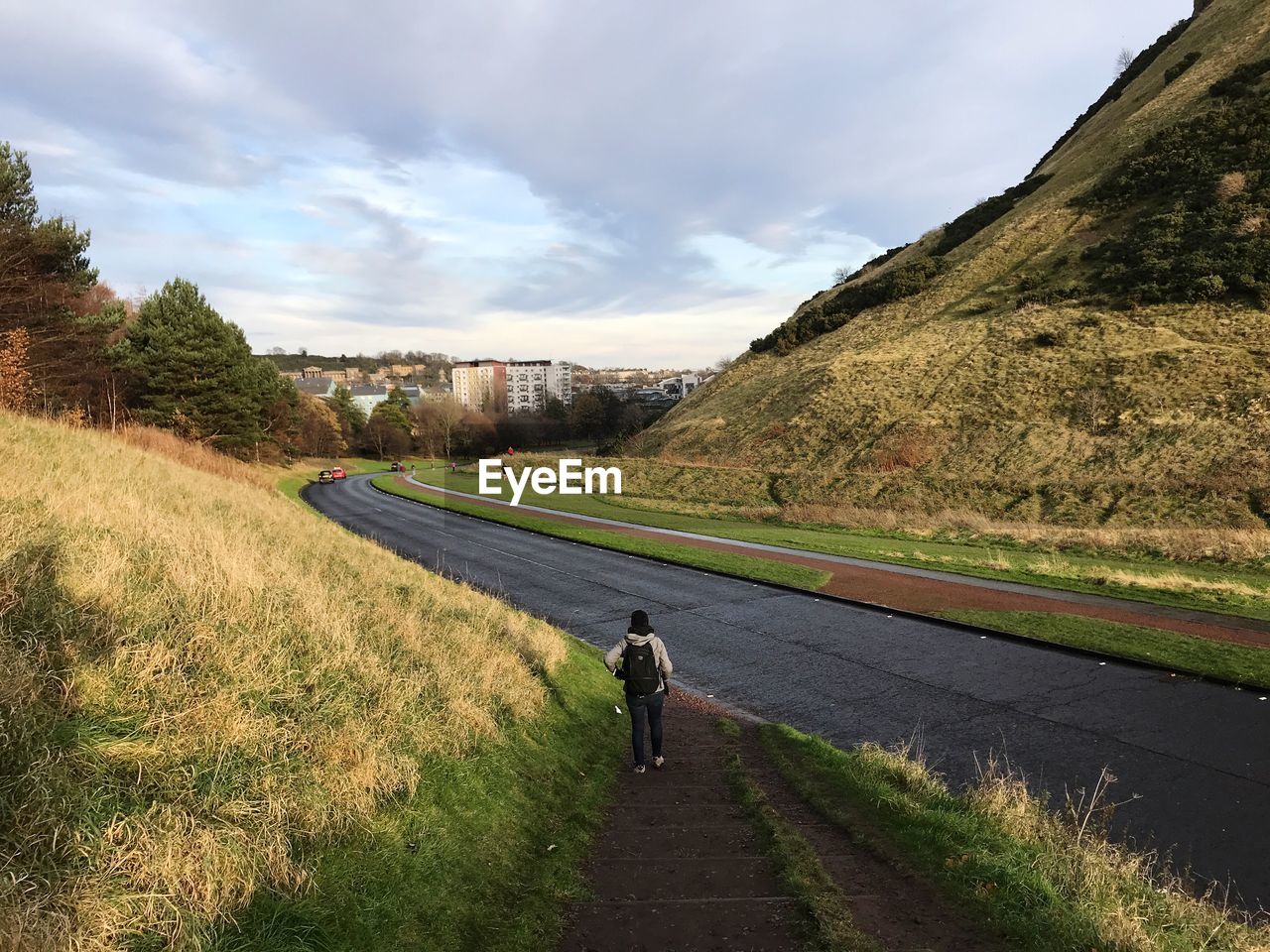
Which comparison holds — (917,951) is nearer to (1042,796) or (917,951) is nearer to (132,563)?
(1042,796)

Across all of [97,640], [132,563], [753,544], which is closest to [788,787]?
[97,640]

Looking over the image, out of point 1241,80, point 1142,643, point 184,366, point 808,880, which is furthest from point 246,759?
point 1241,80

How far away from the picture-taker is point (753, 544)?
25578 millimetres

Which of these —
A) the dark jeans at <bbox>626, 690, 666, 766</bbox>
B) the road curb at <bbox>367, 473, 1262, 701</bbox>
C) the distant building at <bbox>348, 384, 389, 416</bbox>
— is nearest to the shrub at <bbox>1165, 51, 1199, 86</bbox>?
the road curb at <bbox>367, 473, 1262, 701</bbox>

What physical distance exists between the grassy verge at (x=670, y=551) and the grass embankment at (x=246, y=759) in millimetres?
11921

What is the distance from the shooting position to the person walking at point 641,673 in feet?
25.9

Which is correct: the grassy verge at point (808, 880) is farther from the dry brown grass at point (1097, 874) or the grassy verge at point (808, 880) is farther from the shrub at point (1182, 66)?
the shrub at point (1182, 66)

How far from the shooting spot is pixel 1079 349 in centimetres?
3769

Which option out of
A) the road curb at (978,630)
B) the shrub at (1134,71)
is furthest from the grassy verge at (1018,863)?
the shrub at (1134,71)

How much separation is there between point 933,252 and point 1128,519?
43125 mm

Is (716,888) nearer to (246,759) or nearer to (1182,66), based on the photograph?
(246,759)

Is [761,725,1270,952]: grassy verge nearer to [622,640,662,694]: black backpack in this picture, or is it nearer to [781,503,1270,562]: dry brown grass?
[622,640,662,694]: black backpack

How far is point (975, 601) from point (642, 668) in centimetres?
1179

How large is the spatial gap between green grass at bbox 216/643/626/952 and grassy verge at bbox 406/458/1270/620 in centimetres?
1546
